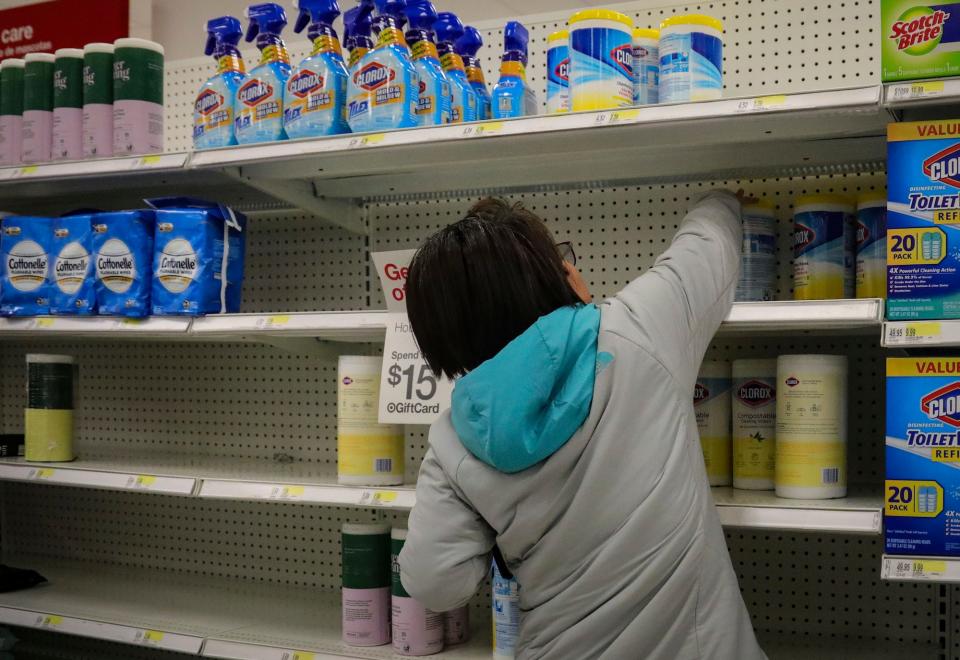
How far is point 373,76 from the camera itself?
212 centimetres

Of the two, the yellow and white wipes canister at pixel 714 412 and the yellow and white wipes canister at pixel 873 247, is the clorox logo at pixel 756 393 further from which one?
the yellow and white wipes canister at pixel 873 247

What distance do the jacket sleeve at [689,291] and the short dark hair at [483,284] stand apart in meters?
0.14

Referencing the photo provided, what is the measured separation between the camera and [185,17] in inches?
181

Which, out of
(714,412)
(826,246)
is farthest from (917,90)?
(714,412)

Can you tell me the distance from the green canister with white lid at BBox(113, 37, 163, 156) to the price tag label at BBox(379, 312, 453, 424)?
3.14 feet

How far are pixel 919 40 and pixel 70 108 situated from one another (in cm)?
222

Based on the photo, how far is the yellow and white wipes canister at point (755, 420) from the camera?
1.96 meters

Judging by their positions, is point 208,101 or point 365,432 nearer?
point 365,432

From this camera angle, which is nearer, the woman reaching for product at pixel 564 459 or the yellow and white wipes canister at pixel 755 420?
the woman reaching for product at pixel 564 459

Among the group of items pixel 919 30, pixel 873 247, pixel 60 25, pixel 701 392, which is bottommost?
pixel 701 392

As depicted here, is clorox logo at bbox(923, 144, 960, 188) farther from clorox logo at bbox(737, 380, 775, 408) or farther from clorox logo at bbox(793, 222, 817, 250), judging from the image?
clorox logo at bbox(737, 380, 775, 408)

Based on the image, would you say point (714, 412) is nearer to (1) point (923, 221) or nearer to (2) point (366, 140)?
(1) point (923, 221)

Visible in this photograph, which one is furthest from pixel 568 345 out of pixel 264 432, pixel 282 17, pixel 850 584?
pixel 264 432

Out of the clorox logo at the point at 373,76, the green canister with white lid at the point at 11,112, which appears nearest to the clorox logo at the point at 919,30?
the clorox logo at the point at 373,76
